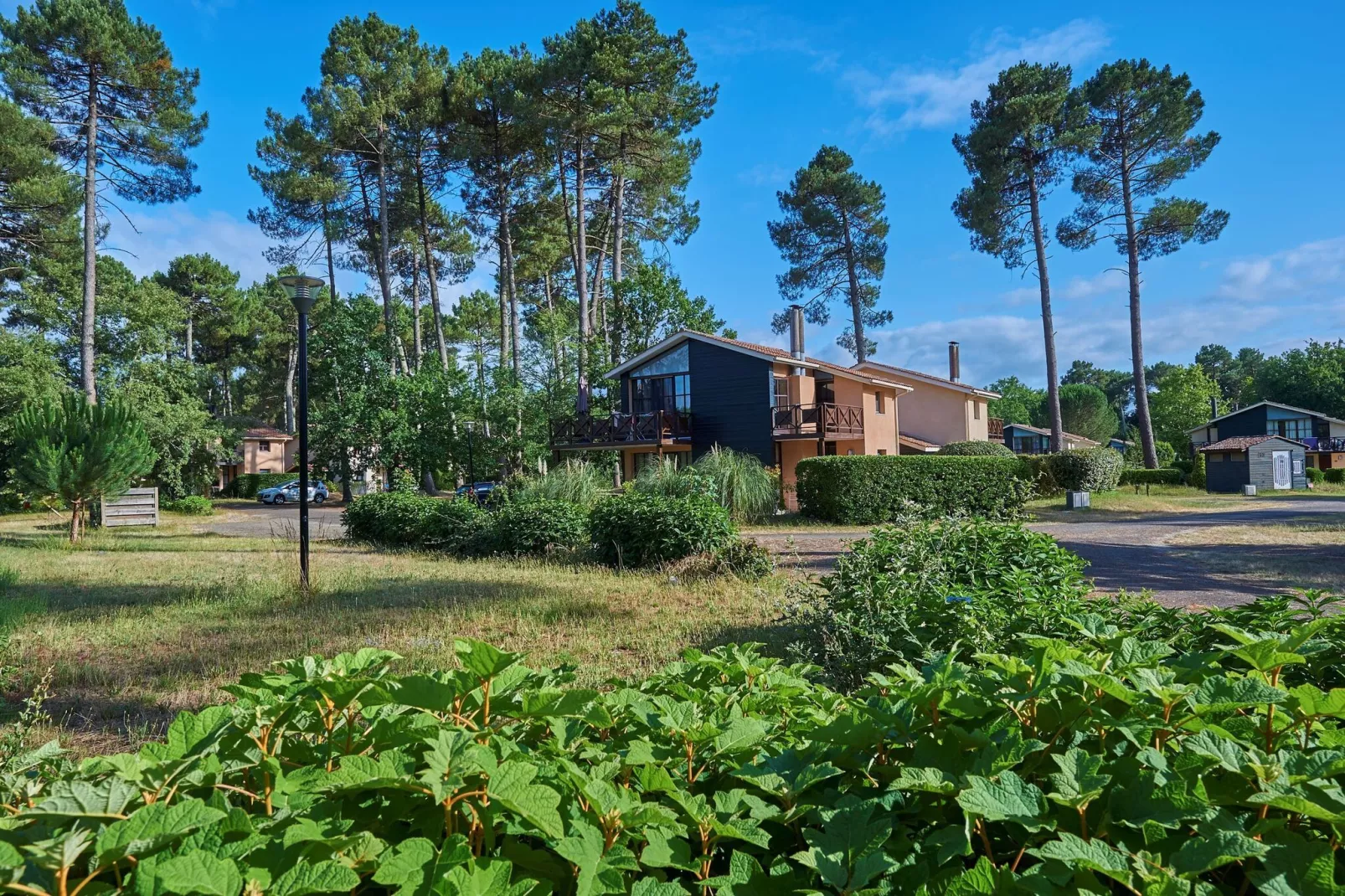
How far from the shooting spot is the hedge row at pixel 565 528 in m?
10.1

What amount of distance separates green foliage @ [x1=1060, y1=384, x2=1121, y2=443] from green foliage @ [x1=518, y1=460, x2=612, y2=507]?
57.2m

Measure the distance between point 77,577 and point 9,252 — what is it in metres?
26.2

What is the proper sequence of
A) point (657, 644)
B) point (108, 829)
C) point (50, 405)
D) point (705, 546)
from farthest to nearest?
point (50, 405) → point (705, 546) → point (657, 644) → point (108, 829)

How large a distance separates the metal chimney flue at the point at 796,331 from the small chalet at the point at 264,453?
117ft

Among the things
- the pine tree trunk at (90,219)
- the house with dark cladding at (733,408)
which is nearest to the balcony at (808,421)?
the house with dark cladding at (733,408)

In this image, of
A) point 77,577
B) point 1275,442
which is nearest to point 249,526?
point 77,577

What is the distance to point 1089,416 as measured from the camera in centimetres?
6303

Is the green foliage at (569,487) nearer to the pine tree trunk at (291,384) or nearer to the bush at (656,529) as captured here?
the bush at (656,529)

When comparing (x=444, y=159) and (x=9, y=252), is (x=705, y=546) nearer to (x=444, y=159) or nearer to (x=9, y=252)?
(x=444, y=159)

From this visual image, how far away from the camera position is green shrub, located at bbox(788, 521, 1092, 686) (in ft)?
11.2

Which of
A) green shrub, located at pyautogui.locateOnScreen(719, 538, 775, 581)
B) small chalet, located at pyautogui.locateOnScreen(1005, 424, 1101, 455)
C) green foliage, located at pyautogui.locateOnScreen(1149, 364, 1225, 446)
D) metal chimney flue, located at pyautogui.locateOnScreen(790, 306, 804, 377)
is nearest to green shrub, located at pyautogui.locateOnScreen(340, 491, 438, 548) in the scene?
green shrub, located at pyautogui.locateOnScreen(719, 538, 775, 581)

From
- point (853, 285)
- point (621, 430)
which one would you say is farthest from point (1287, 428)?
point (621, 430)

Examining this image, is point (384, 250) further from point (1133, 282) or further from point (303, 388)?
point (1133, 282)

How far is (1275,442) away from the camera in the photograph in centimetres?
3266
